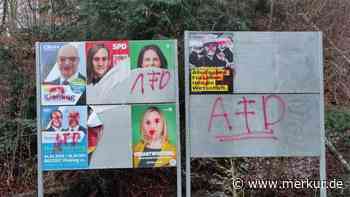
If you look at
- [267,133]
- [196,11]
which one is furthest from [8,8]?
[267,133]

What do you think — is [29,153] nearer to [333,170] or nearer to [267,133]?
[267,133]

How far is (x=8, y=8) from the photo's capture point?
29.7ft

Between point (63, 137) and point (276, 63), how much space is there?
9.37ft

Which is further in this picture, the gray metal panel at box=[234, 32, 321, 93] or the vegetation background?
the vegetation background

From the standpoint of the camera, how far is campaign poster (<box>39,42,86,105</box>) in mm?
5512

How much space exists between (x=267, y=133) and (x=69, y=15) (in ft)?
14.0

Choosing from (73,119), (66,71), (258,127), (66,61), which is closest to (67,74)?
(66,71)

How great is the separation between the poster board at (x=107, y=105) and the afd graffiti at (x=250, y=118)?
573 millimetres

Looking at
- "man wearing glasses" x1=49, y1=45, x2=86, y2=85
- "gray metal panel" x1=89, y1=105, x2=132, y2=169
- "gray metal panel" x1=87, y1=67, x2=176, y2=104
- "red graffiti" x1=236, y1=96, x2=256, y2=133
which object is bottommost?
"gray metal panel" x1=89, y1=105, x2=132, y2=169

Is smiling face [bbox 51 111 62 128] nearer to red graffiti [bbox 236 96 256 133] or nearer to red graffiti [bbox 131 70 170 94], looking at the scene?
red graffiti [bbox 131 70 170 94]

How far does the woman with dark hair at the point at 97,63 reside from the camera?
5.53 meters

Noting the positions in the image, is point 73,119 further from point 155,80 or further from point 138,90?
point 155,80

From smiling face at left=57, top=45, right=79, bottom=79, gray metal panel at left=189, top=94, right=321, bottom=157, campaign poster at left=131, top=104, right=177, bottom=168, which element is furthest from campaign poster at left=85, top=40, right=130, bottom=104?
gray metal panel at left=189, top=94, right=321, bottom=157

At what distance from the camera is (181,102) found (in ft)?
21.6
